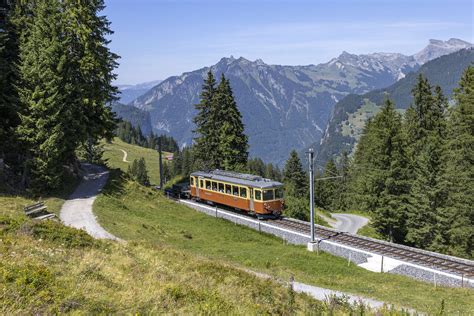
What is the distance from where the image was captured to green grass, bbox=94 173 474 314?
18578 millimetres

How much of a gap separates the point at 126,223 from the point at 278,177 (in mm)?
113615

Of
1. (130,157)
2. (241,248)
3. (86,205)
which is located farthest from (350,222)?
(130,157)

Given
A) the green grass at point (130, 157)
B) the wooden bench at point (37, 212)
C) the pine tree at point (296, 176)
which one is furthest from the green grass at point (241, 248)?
the green grass at point (130, 157)

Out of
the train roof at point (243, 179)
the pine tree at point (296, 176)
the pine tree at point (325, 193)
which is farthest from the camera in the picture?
the pine tree at point (325, 193)

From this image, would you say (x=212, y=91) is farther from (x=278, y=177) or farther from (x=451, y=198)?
(x=278, y=177)

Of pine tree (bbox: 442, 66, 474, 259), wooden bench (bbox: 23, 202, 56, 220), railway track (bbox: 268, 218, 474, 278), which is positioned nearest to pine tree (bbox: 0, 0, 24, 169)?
wooden bench (bbox: 23, 202, 56, 220)

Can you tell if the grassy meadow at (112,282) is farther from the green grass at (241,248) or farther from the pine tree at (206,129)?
the pine tree at (206,129)

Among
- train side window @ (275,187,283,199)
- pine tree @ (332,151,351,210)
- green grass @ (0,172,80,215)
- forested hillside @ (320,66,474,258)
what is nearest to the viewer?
green grass @ (0,172,80,215)

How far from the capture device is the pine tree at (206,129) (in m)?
56.0

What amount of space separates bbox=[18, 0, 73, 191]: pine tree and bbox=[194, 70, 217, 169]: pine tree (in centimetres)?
2418

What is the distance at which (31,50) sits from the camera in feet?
108

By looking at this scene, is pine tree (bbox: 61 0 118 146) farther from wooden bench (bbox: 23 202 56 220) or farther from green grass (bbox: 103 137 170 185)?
green grass (bbox: 103 137 170 185)

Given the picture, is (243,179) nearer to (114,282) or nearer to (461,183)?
(461,183)

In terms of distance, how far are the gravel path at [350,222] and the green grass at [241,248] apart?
2833 cm
